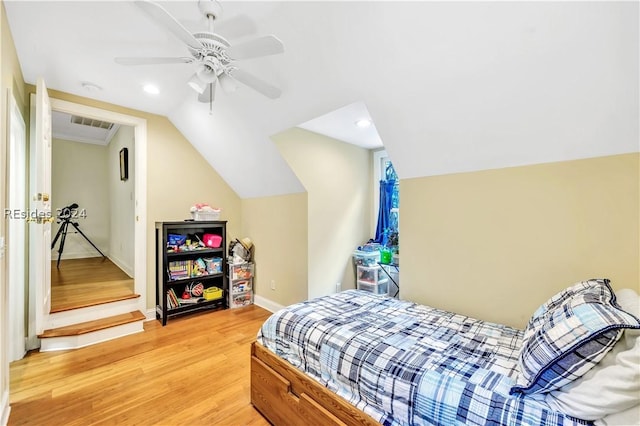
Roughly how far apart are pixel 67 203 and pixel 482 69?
7.15 metres

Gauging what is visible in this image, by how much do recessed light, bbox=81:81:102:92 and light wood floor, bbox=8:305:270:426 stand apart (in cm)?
246

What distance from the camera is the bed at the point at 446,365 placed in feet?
2.93

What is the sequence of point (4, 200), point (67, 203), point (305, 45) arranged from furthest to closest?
point (67, 203)
point (305, 45)
point (4, 200)

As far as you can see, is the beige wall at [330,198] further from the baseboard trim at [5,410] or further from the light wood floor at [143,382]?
the baseboard trim at [5,410]

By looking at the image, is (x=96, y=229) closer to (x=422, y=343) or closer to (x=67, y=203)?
(x=67, y=203)

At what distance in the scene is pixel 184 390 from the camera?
1.94m

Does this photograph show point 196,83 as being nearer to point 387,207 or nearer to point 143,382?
point 143,382

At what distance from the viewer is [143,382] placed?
2031mm

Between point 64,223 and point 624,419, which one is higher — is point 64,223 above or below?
above

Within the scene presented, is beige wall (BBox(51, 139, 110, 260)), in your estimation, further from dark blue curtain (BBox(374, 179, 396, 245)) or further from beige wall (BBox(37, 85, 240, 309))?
dark blue curtain (BBox(374, 179, 396, 245))

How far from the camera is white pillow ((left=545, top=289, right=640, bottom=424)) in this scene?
2.63 ft

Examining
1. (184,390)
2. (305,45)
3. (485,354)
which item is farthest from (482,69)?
(184,390)

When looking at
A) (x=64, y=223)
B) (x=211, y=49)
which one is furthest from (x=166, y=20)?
(x=64, y=223)

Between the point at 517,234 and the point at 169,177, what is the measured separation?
359 cm
